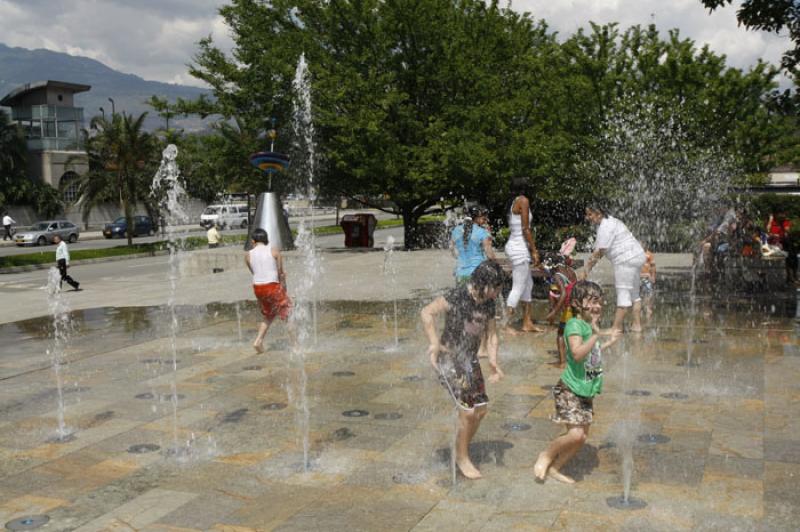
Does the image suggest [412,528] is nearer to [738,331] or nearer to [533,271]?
[738,331]

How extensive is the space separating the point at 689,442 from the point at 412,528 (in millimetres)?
2482

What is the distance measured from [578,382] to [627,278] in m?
4.57

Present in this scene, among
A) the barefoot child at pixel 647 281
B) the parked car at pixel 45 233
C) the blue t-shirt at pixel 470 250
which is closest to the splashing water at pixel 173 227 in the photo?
the blue t-shirt at pixel 470 250

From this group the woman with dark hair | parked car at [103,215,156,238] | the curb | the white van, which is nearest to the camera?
the woman with dark hair

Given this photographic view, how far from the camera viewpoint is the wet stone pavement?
189 inches

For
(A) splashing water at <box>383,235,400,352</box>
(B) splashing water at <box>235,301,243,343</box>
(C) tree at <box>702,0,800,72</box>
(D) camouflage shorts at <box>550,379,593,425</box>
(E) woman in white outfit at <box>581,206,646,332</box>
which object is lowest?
(B) splashing water at <box>235,301,243,343</box>

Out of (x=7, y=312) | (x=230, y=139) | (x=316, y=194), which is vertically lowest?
(x=7, y=312)

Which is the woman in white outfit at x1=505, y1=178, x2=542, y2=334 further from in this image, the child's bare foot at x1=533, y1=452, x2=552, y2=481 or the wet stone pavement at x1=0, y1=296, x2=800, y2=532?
the child's bare foot at x1=533, y1=452, x2=552, y2=481

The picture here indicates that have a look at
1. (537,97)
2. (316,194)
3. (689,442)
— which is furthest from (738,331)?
(316,194)

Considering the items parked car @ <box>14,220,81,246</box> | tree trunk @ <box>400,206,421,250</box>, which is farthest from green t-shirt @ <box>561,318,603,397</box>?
parked car @ <box>14,220,81,246</box>

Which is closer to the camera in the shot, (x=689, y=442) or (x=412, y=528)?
(x=412, y=528)

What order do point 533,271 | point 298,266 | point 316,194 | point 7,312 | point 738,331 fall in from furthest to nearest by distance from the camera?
point 316,194, point 298,266, point 7,312, point 533,271, point 738,331

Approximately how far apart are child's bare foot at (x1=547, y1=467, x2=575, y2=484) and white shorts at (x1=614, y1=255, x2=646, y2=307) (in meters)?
4.47

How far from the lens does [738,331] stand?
10523mm
